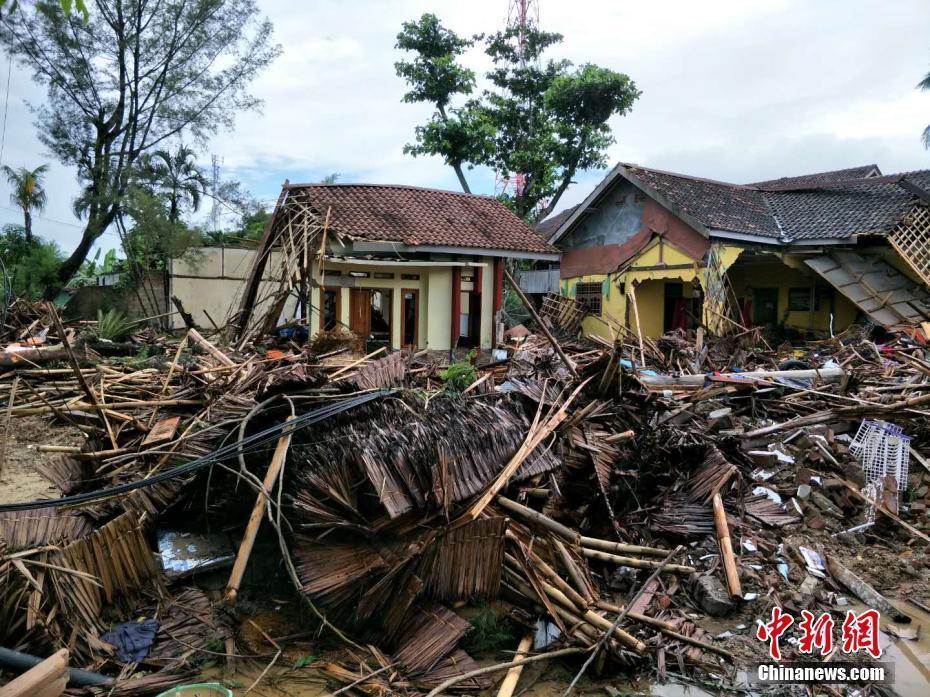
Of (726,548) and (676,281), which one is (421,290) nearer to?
(676,281)

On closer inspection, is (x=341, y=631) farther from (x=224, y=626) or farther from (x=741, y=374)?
(x=741, y=374)

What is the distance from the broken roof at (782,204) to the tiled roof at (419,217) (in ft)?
12.5

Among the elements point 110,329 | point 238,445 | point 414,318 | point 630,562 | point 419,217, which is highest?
point 419,217

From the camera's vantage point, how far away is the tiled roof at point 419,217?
47.1ft

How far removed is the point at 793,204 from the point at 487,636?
767 inches

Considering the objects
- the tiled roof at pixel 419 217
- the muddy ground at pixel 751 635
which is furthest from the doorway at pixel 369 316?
the muddy ground at pixel 751 635

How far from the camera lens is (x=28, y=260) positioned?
21.0m

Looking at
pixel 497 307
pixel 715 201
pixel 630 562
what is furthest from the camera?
pixel 715 201

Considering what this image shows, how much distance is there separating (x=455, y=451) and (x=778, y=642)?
2750mm

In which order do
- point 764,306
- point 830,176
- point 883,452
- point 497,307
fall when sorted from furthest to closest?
point 830,176 < point 764,306 < point 497,307 < point 883,452

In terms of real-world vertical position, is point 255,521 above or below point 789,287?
below

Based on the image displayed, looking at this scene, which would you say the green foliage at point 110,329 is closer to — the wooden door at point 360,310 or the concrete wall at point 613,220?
the wooden door at point 360,310

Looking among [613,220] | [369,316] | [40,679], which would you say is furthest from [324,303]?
[40,679]

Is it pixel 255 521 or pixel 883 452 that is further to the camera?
pixel 883 452
